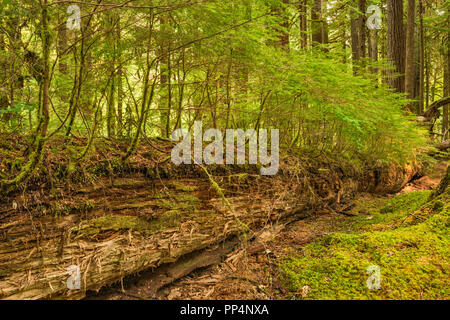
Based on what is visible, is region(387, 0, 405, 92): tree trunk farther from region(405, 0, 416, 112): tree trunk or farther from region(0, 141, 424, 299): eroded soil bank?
region(0, 141, 424, 299): eroded soil bank

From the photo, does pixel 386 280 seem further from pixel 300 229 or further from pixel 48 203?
pixel 48 203

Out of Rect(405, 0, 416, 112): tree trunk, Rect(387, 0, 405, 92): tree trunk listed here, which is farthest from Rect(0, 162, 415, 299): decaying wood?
Rect(405, 0, 416, 112): tree trunk

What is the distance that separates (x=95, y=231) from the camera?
2.23m

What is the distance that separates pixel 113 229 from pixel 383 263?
2.71 m

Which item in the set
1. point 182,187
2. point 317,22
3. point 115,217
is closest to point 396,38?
point 317,22

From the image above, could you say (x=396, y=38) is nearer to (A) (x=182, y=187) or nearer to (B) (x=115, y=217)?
(A) (x=182, y=187)

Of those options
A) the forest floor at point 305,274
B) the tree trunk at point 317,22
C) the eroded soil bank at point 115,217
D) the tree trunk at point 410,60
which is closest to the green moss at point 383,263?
the forest floor at point 305,274

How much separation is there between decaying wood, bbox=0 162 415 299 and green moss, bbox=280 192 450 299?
34.5 inches

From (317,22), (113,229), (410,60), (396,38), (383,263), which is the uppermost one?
(396,38)

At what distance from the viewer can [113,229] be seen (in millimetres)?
2340

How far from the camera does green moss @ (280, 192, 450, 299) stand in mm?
2207

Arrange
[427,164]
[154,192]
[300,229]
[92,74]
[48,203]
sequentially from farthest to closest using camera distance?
1. [427,164]
2. [300,229]
3. [92,74]
4. [154,192]
5. [48,203]
